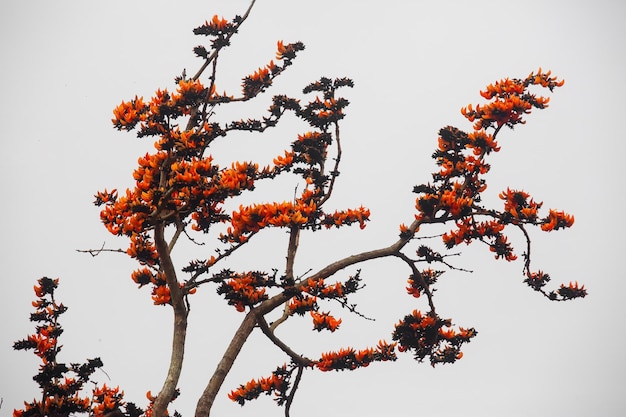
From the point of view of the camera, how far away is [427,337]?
277 inches

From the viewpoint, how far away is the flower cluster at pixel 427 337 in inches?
277

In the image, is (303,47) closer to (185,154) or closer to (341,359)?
(185,154)

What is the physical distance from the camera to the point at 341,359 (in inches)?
283

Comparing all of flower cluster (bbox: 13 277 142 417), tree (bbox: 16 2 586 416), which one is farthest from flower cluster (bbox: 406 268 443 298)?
flower cluster (bbox: 13 277 142 417)

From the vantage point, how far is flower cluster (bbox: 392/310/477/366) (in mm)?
7031

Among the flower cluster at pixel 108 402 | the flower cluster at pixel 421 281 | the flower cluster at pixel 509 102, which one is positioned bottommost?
the flower cluster at pixel 108 402

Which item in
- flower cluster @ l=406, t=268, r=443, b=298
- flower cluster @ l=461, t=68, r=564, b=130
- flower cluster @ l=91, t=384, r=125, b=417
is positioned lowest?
flower cluster @ l=91, t=384, r=125, b=417

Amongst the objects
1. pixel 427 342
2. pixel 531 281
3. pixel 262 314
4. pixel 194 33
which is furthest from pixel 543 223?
pixel 194 33

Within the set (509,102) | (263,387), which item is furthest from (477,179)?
(263,387)

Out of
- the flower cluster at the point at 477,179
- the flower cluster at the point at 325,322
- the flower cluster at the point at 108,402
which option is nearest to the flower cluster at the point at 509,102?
the flower cluster at the point at 477,179

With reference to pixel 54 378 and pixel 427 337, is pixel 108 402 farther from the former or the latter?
pixel 427 337

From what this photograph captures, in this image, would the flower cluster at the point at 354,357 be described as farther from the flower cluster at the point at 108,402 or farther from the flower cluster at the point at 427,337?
the flower cluster at the point at 108,402

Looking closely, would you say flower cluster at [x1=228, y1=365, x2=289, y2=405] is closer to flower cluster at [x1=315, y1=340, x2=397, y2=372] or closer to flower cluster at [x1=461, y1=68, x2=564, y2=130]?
flower cluster at [x1=315, y1=340, x2=397, y2=372]

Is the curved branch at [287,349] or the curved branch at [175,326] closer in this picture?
the curved branch at [175,326]
